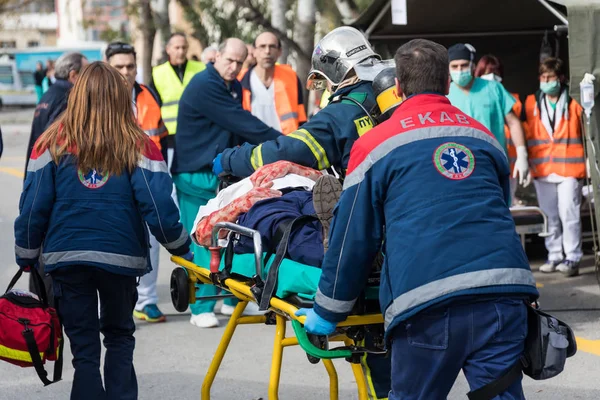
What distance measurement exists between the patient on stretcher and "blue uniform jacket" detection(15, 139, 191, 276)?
0.23 m

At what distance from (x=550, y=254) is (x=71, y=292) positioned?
585cm

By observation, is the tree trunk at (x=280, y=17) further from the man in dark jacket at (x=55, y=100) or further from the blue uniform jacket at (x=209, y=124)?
the man in dark jacket at (x=55, y=100)

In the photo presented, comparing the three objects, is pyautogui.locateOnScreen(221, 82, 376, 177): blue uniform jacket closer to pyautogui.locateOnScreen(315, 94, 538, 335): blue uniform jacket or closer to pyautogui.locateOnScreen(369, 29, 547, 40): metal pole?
pyautogui.locateOnScreen(315, 94, 538, 335): blue uniform jacket

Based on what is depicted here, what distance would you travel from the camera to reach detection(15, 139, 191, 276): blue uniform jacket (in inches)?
191

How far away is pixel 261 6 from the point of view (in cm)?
2123

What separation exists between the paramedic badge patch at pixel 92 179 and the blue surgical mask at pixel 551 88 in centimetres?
554

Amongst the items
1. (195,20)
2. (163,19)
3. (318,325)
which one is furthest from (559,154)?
(163,19)

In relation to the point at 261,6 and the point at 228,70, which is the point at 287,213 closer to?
the point at 228,70

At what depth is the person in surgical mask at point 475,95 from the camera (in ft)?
29.0

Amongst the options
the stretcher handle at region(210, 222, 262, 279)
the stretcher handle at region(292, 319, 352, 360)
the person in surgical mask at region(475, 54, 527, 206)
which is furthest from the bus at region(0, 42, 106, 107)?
the stretcher handle at region(292, 319, 352, 360)

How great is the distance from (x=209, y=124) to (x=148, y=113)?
2.60 ft

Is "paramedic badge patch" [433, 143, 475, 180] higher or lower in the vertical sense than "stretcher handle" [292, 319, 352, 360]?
higher

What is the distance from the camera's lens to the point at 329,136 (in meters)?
4.89

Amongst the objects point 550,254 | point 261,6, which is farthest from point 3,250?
point 261,6
